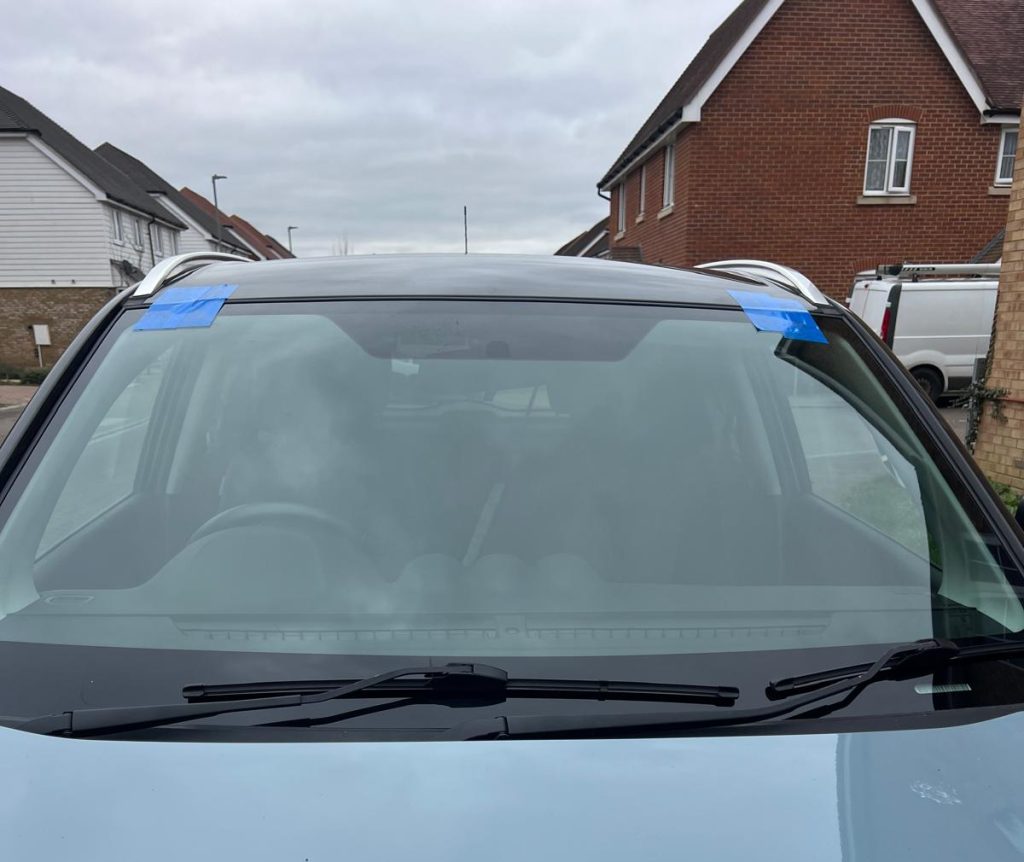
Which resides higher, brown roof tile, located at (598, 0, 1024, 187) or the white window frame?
brown roof tile, located at (598, 0, 1024, 187)

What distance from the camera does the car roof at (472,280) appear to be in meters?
1.85

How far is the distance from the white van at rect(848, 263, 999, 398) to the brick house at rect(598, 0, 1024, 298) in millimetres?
2606

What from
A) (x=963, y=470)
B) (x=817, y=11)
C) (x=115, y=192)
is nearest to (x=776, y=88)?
(x=817, y=11)

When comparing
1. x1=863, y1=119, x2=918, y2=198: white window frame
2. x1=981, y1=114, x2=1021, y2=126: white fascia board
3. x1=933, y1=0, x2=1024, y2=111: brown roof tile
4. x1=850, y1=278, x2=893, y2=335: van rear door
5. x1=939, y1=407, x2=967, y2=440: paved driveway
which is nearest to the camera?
x1=939, y1=407, x2=967, y2=440: paved driveway

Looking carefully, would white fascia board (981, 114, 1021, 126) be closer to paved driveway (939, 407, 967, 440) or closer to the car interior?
paved driveway (939, 407, 967, 440)

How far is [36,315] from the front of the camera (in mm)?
28906

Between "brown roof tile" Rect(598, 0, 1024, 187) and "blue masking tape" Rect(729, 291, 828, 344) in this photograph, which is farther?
"brown roof tile" Rect(598, 0, 1024, 187)

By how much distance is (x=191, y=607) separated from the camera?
145cm

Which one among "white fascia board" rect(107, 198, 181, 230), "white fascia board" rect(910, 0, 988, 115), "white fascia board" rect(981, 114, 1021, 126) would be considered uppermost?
"white fascia board" rect(910, 0, 988, 115)

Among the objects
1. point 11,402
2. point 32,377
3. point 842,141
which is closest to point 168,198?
point 32,377

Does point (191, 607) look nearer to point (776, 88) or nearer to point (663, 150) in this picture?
point (776, 88)

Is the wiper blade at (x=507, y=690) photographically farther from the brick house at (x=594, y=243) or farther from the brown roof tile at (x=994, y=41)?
the brick house at (x=594, y=243)

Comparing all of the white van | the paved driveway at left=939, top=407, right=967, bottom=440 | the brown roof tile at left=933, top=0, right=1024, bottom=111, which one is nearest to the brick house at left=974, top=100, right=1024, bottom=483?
the paved driveway at left=939, top=407, right=967, bottom=440

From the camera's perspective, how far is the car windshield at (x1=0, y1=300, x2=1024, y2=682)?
1421 millimetres
